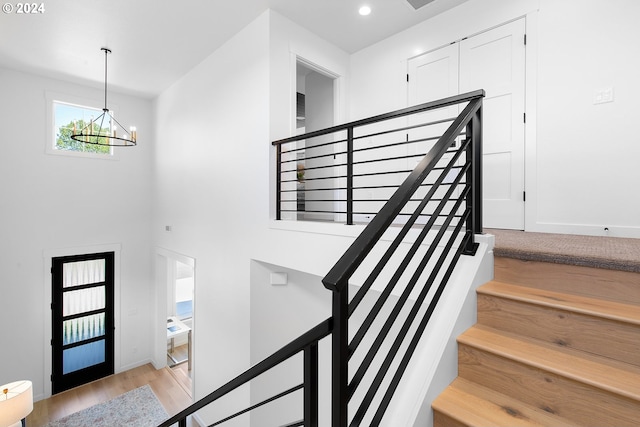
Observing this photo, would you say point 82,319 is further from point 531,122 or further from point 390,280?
point 531,122

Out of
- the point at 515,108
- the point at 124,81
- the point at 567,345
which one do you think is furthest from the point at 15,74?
the point at 567,345

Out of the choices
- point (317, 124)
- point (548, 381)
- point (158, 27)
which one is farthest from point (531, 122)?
point (158, 27)

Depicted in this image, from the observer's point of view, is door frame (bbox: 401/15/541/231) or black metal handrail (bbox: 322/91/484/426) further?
door frame (bbox: 401/15/541/231)

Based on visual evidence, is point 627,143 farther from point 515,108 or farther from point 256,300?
point 256,300

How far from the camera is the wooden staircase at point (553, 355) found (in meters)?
1.07

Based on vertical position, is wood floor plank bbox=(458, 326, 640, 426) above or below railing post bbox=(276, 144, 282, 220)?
below

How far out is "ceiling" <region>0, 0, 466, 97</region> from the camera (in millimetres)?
3113

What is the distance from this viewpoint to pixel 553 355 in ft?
4.02

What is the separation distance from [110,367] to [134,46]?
557 centimetres

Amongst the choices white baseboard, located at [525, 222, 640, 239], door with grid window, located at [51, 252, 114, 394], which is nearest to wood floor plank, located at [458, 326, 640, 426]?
white baseboard, located at [525, 222, 640, 239]

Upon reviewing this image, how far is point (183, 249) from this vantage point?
4.76 meters

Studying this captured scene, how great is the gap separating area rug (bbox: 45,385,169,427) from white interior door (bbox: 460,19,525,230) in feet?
17.9

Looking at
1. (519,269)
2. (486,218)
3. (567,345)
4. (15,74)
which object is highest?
(15,74)

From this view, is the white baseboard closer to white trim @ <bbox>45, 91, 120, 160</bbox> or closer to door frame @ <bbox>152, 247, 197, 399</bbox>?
door frame @ <bbox>152, 247, 197, 399</bbox>
